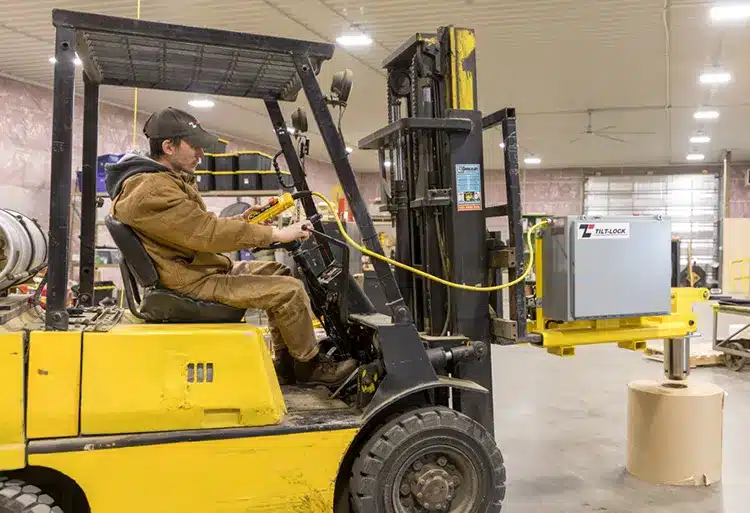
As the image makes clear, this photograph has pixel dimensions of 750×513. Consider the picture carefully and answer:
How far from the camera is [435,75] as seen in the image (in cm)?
411

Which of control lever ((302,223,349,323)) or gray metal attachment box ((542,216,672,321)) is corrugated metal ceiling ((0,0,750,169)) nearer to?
gray metal attachment box ((542,216,672,321))

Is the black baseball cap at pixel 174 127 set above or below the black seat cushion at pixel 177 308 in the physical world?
above

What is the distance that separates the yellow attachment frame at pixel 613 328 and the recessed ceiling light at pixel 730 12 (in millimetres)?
5998

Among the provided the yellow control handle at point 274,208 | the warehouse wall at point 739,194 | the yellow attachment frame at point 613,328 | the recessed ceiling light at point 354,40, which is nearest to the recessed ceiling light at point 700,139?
the warehouse wall at point 739,194

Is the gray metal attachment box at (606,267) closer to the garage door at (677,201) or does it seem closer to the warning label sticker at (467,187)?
the warning label sticker at (467,187)

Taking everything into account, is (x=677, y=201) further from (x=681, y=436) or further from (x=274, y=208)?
(x=274, y=208)

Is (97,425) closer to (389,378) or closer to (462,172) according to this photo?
(389,378)

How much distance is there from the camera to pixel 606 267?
169 inches

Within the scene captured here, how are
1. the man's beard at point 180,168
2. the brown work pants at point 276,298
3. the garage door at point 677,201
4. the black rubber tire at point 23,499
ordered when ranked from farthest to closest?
1. the garage door at point 677,201
2. the man's beard at point 180,168
3. the brown work pants at point 276,298
4. the black rubber tire at point 23,499

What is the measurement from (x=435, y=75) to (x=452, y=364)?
180 centimetres

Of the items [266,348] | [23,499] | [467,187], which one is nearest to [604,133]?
[467,187]

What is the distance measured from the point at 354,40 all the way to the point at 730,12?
212 inches

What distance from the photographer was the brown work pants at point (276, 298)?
353 cm

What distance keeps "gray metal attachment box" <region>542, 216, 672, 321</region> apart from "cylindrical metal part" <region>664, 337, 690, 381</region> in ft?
3.21
